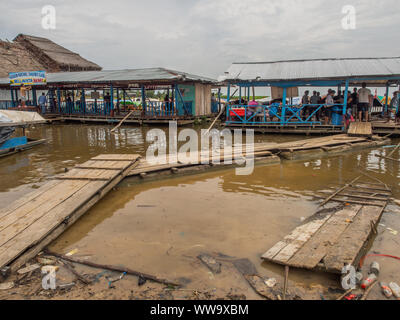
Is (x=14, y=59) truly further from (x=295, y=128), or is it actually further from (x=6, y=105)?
(x=295, y=128)

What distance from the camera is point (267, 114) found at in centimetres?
1441

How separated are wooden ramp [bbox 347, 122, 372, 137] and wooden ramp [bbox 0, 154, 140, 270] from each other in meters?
8.66

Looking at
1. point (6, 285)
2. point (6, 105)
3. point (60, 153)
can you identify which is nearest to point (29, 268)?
point (6, 285)

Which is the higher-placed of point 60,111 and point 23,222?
point 60,111

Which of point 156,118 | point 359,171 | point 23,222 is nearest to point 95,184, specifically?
point 23,222

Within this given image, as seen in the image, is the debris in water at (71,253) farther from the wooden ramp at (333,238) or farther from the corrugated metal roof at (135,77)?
the corrugated metal roof at (135,77)

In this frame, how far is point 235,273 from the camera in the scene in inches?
126

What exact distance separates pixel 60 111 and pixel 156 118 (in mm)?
8023

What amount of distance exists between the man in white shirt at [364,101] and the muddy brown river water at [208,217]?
5.01m

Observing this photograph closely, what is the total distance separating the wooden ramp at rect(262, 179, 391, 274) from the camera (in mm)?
3188
